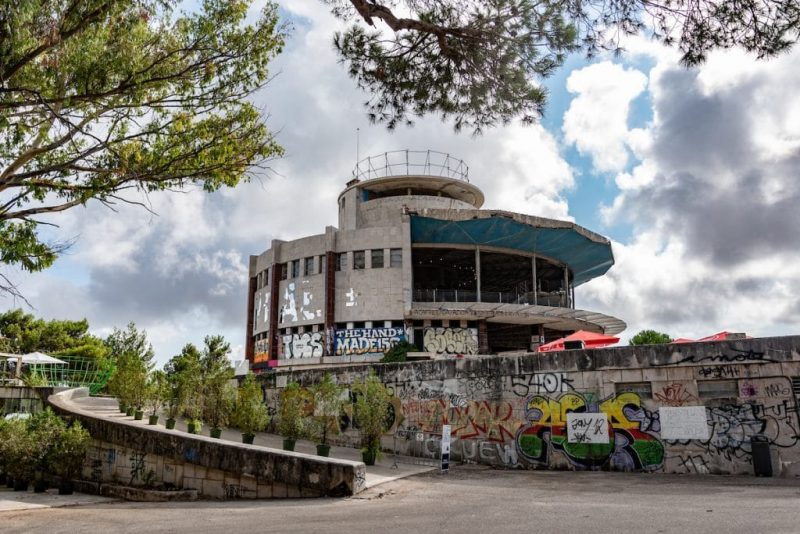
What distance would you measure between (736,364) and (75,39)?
13.8 metres

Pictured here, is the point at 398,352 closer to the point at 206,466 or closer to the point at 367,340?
the point at 367,340

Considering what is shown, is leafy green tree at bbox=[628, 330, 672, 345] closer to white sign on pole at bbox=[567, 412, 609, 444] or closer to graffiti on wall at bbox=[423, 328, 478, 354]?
graffiti on wall at bbox=[423, 328, 478, 354]

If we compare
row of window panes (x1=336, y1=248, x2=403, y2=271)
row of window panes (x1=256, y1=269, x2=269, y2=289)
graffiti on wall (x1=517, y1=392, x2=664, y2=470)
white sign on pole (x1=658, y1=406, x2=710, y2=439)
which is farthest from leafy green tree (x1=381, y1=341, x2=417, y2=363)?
white sign on pole (x1=658, y1=406, x2=710, y2=439)

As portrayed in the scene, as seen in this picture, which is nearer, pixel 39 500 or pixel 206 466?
pixel 206 466

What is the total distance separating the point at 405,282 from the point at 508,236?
7.38 meters

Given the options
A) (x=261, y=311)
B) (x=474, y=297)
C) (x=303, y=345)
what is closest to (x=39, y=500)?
(x=303, y=345)

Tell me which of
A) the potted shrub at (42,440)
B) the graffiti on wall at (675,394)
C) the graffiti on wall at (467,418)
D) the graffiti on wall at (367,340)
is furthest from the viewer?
the graffiti on wall at (367,340)

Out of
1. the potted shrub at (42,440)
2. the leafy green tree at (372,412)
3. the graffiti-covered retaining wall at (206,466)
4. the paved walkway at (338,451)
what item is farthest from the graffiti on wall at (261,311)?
the leafy green tree at (372,412)

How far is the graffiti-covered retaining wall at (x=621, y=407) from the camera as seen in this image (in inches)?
496

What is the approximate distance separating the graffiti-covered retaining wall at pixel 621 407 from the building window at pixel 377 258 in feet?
68.2

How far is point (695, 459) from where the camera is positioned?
13094 mm

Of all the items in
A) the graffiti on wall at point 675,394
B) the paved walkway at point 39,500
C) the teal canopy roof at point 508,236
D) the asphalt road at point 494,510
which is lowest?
the paved walkway at point 39,500

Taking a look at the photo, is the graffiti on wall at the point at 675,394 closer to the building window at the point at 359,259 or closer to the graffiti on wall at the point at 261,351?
the building window at the point at 359,259

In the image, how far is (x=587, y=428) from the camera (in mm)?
14172
